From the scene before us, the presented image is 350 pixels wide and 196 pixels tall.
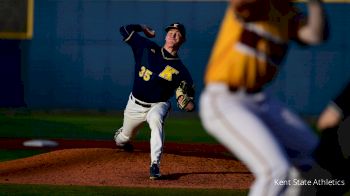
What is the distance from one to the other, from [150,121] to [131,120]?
63cm

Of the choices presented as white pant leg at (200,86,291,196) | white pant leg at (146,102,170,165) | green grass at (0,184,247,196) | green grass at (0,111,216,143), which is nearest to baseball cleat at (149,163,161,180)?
white pant leg at (146,102,170,165)

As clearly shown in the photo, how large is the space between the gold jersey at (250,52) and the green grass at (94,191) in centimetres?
347

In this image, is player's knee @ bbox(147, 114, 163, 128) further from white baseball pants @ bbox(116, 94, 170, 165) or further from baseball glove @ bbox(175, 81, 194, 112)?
baseball glove @ bbox(175, 81, 194, 112)

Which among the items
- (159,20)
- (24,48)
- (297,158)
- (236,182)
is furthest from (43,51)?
(297,158)

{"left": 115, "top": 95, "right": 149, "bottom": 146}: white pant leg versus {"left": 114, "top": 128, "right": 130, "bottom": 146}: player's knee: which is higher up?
{"left": 115, "top": 95, "right": 149, "bottom": 146}: white pant leg

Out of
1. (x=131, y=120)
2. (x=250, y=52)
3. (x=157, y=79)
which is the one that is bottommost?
(x=131, y=120)

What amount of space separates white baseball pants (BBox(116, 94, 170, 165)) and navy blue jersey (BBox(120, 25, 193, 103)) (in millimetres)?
107

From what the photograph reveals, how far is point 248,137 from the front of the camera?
420 cm

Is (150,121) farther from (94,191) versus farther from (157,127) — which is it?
(94,191)

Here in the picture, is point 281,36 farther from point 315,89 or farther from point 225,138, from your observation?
point 315,89

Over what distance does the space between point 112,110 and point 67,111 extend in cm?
131

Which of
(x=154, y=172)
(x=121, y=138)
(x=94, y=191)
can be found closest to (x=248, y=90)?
(x=94, y=191)

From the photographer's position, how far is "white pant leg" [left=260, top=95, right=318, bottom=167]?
A: 445 centimetres

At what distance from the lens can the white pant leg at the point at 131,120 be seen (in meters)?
9.46
